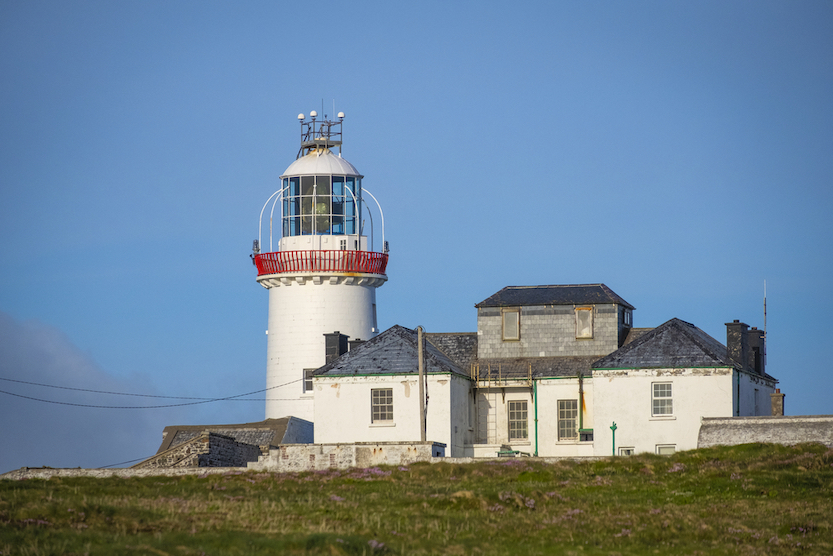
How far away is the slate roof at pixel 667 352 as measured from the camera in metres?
45.4

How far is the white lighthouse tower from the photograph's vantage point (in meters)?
54.1

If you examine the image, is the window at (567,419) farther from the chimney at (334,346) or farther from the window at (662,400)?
the chimney at (334,346)

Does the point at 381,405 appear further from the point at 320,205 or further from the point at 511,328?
the point at 320,205

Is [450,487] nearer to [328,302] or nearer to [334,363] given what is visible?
[334,363]

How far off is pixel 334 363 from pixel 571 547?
24.9 m

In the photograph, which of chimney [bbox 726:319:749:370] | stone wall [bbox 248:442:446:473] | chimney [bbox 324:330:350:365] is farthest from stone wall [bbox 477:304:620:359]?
stone wall [bbox 248:442:446:473]

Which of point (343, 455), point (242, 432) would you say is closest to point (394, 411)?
point (343, 455)

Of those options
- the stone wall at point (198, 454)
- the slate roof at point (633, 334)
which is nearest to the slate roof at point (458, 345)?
the slate roof at point (633, 334)

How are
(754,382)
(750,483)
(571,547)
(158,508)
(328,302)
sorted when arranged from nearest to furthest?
(571,547) < (158,508) < (750,483) < (754,382) < (328,302)

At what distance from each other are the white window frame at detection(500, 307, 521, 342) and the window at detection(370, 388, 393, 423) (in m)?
6.32

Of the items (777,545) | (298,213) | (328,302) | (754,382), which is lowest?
(777,545)

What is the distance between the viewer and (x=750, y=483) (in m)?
34.6

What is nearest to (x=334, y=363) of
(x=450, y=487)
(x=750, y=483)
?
(x=450, y=487)

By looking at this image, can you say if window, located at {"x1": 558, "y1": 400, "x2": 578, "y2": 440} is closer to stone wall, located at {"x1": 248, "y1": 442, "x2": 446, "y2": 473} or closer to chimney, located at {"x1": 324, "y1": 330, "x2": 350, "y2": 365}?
stone wall, located at {"x1": 248, "y1": 442, "x2": 446, "y2": 473}
